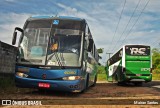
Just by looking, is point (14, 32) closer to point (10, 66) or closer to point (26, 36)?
point (26, 36)

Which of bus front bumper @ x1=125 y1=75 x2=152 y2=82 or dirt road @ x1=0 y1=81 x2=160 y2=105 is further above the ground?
bus front bumper @ x1=125 y1=75 x2=152 y2=82

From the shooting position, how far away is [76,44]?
1123cm

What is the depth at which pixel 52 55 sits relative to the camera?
11.0 m

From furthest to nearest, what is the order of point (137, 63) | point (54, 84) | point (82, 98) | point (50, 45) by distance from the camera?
point (137, 63) → point (50, 45) → point (82, 98) → point (54, 84)

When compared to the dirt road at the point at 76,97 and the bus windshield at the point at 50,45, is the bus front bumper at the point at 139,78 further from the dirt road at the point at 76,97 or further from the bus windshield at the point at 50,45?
the bus windshield at the point at 50,45

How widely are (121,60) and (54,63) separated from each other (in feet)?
40.3

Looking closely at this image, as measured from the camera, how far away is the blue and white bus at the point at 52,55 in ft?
35.2

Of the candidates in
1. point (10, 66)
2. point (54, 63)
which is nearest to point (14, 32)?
point (54, 63)

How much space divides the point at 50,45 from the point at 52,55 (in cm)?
44

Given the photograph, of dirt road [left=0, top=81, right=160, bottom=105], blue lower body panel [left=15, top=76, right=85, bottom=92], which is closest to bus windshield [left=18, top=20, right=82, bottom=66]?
blue lower body panel [left=15, top=76, right=85, bottom=92]

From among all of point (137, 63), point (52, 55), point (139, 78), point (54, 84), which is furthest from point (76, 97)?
point (137, 63)

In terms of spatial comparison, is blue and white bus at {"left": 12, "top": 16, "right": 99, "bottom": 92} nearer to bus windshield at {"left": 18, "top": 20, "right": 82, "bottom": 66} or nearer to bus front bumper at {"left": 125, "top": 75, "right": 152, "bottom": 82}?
bus windshield at {"left": 18, "top": 20, "right": 82, "bottom": 66}

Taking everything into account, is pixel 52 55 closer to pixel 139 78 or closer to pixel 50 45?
pixel 50 45

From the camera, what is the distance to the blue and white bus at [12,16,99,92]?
10.7 meters
